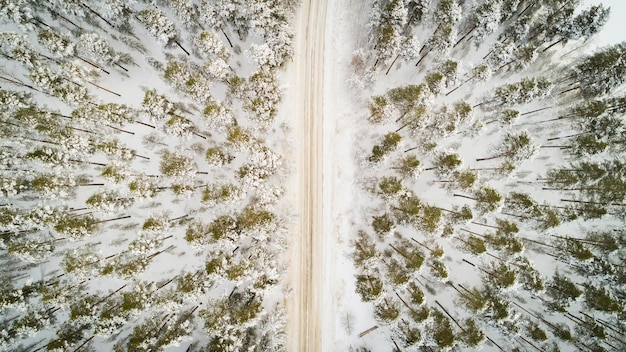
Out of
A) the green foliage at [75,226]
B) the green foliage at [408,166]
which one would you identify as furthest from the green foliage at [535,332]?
the green foliage at [75,226]

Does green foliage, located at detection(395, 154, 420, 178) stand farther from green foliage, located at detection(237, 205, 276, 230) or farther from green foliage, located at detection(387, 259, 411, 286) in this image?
green foliage, located at detection(237, 205, 276, 230)

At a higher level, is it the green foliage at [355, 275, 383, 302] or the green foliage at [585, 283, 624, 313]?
the green foliage at [355, 275, 383, 302]

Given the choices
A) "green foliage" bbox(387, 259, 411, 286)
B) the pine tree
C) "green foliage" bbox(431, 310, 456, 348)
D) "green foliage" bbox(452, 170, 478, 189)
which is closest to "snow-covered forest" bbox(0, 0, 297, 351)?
"green foliage" bbox(387, 259, 411, 286)

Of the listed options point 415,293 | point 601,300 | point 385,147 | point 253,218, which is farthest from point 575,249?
point 253,218

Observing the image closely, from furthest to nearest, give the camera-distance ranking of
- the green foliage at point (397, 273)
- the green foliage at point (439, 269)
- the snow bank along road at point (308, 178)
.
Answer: the snow bank along road at point (308, 178), the green foliage at point (439, 269), the green foliage at point (397, 273)

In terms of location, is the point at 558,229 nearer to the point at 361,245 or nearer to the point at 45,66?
the point at 361,245

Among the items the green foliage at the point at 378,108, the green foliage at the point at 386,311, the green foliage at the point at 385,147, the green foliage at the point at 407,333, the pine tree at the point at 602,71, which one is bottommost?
the green foliage at the point at 407,333

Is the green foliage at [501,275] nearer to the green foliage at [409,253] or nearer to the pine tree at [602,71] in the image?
the green foliage at [409,253]
